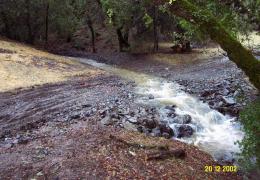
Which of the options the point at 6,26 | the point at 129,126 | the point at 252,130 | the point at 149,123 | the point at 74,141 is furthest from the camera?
the point at 6,26

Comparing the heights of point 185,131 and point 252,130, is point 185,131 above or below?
below

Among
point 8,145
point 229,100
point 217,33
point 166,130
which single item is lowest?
point 8,145

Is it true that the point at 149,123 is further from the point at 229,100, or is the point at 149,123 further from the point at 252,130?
the point at 252,130

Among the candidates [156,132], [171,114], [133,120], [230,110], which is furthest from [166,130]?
[230,110]

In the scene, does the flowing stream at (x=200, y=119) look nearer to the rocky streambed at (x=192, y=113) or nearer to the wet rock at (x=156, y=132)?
the rocky streambed at (x=192, y=113)

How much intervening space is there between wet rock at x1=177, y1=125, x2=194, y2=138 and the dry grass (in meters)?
9.65

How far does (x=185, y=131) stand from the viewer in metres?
15.5

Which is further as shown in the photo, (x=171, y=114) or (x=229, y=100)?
(x=229, y=100)

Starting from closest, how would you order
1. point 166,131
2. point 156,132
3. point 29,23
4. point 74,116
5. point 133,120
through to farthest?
point 156,132
point 166,131
point 133,120
point 74,116
point 29,23

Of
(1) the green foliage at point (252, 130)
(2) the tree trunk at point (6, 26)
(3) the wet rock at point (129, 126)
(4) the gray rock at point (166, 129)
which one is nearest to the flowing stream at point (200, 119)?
(4) the gray rock at point (166, 129)

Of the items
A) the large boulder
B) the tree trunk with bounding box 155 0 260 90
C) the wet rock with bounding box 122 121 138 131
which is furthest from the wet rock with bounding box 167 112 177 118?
the tree trunk with bounding box 155 0 260 90

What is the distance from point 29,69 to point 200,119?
11678 millimetres

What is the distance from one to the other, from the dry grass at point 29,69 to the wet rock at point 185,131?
31.7ft

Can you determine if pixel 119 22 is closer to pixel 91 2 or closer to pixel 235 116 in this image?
pixel 91 2
